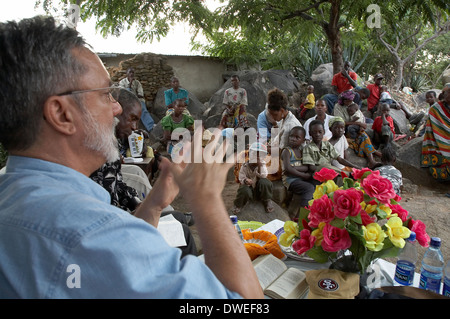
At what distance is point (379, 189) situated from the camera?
1442 mm

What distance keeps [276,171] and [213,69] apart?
887 cm

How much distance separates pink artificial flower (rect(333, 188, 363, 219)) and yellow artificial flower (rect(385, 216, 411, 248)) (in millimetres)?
198

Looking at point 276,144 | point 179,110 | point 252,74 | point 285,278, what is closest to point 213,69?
point 252,74

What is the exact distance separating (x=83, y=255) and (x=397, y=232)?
4.31ft

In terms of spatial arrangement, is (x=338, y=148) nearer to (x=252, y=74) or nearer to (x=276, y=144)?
(x=276, y=144)

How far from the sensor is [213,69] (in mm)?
12539

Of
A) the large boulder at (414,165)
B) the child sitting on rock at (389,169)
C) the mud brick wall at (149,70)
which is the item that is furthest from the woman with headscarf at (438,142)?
the mud brick wall at (149,70)

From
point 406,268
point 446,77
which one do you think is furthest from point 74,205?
point 446,77

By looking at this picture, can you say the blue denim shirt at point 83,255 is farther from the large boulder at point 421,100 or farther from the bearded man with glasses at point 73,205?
the large boulder at point 421,100

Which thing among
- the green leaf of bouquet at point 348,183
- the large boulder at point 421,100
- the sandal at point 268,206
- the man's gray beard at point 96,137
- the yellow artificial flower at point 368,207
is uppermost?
the large boulder at point 421,100

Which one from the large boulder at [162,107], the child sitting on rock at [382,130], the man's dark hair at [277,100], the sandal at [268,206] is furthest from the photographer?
the large boulder at [162,107]

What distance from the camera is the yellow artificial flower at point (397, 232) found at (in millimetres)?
1369

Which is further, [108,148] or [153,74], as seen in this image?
[153,74]
